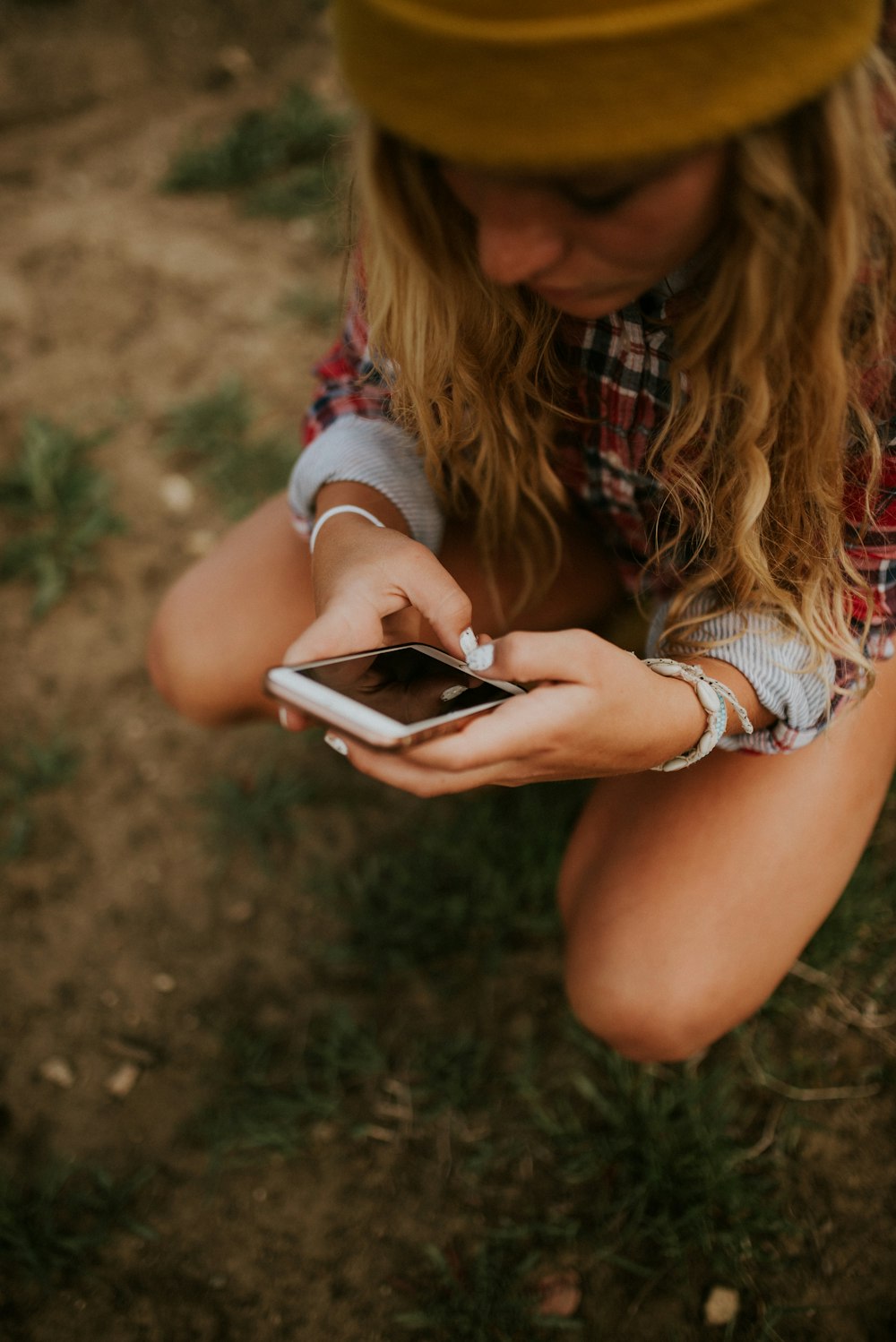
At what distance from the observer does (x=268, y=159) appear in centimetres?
358

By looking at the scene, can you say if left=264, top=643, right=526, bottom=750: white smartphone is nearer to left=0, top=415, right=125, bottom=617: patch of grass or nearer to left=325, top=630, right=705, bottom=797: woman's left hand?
left=325, top=630, right=705, bottom=797: woman's left hand

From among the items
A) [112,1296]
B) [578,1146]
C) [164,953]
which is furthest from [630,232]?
[112,1296]

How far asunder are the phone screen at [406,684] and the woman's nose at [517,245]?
1.60 feet

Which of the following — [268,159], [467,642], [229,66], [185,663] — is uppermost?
[229,66]

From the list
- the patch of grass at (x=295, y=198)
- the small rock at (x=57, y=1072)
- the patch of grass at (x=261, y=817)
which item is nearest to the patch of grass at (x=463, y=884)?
the patch of grass at (x=261, y=817)

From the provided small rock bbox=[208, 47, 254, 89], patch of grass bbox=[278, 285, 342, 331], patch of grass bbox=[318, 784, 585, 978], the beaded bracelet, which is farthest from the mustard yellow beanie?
small rock bbox=[208, 47, 254, 89]

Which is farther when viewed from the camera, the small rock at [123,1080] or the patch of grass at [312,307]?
the patch of grass at [312,307]

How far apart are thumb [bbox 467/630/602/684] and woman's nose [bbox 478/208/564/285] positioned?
1.33 feet

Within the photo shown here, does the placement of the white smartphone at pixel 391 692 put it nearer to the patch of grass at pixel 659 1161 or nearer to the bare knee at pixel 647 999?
the bare knee at pixel 647 999

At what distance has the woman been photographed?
837 millimetres

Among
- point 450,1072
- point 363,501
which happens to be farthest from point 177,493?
point 450,1072

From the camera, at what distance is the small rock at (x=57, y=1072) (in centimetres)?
203

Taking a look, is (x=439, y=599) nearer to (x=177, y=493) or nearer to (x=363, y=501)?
(x=363, y=501)

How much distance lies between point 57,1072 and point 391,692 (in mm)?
1392
